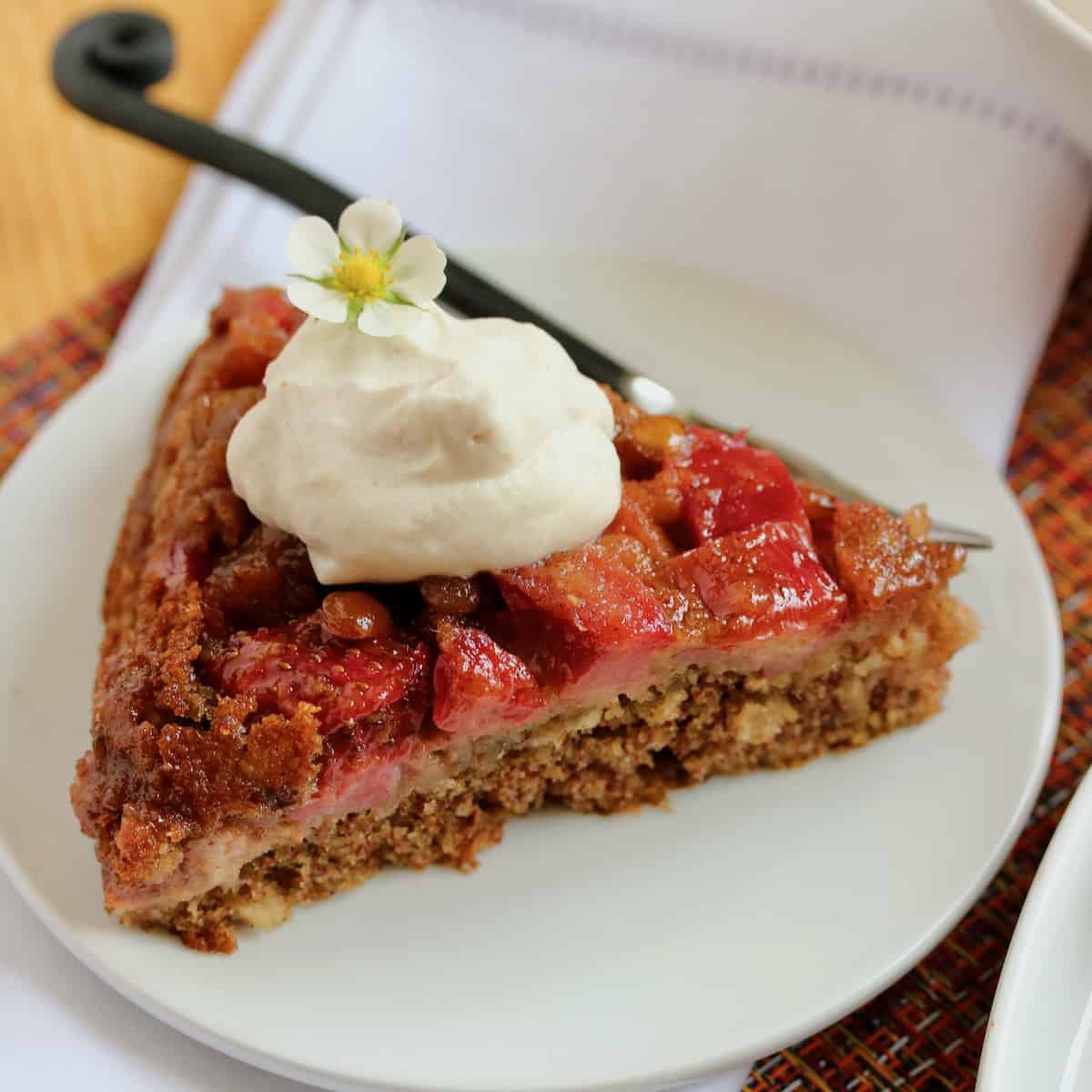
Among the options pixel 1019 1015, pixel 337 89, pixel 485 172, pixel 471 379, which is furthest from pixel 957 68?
pixel 1019 1015

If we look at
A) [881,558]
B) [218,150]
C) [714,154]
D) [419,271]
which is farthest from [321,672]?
[714,154]

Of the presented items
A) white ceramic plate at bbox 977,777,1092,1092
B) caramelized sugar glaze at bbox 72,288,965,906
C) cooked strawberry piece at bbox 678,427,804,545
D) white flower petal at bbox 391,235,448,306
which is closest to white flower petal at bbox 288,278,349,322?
white flower petal at bbox 391,235,448,306

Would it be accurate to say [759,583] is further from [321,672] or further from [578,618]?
[321,672]

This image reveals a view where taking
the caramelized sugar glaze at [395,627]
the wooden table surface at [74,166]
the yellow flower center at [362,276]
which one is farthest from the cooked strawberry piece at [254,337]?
the wooden table surface at [74,166]

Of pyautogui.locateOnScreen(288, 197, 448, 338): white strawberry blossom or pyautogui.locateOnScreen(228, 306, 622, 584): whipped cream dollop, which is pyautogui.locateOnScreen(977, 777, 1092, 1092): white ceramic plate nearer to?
pyautogui.locateOnScreen(228, 306, 622, 584): whipped cream dollop

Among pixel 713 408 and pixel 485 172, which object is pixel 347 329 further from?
pixel 485 172
